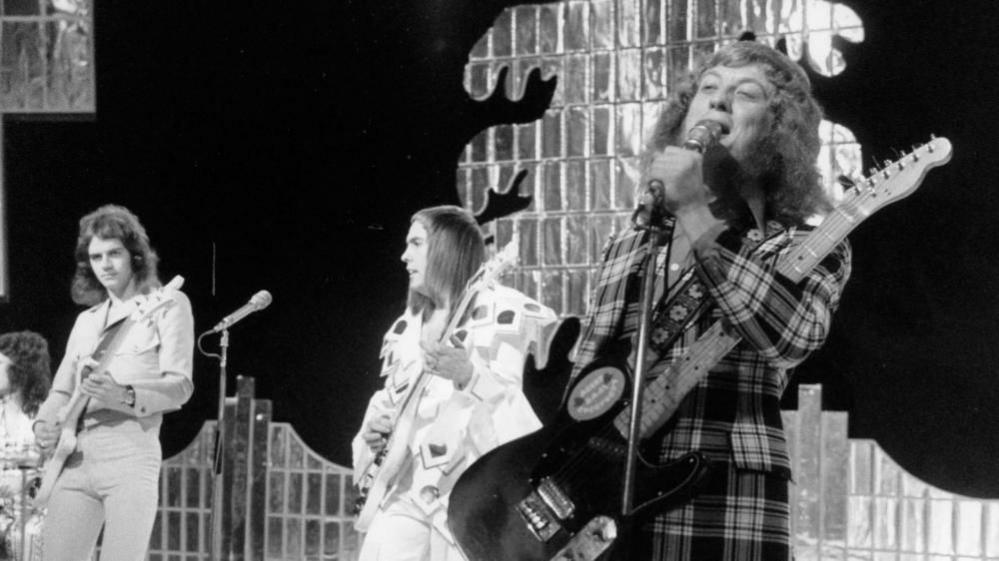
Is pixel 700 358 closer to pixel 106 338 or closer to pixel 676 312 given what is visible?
pixel 676 312

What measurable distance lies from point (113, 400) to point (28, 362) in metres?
1.06

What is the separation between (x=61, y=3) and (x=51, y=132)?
0.54m

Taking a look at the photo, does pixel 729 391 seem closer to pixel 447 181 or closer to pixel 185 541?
pixel 447 181

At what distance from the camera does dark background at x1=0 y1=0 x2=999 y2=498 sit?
3.90 meters

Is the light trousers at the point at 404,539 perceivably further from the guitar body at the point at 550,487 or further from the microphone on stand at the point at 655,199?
the microphone on stand at the point at 655,199

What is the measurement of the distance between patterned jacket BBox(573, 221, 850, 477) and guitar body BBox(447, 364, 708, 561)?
0.19 feet

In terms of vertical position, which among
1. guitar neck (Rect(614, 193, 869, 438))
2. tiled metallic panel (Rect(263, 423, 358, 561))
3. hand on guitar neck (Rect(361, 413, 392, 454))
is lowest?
tiled metallic panel (Rect(263, 423, 358, 561))

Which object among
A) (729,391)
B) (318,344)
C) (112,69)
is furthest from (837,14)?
(112,69)

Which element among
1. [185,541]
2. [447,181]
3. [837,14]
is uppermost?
[837,14]

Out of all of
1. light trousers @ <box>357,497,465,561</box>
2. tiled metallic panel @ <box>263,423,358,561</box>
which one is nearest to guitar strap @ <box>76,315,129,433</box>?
tiled metallic panel @ <box>263,423,358,561</box>

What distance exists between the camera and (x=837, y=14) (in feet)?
13.6

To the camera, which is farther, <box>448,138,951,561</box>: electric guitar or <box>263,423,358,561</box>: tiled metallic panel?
<box>263,423,358,561</box>: tiled metallic panel

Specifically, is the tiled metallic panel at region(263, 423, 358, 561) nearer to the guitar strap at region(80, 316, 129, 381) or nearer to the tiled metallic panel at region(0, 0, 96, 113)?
the guitar strap at region(80, 316, 129, 381)

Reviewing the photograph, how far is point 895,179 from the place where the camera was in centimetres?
214
